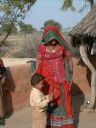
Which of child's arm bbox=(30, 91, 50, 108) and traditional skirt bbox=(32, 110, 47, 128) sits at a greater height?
child's arm bbox=(30, 91, 50, 108)

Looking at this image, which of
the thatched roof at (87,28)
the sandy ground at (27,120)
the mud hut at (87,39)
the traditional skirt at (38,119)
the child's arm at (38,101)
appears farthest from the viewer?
the mud hut at (87,39)

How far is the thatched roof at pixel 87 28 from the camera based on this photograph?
9005mm

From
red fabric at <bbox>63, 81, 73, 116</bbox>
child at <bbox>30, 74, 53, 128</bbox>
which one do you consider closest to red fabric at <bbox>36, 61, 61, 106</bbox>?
red fabric at <bbox>63, 81, 73, 116</bbox>

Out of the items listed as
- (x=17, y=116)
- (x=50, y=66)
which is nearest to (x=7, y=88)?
(x=17, y=116)

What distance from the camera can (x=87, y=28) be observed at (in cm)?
923

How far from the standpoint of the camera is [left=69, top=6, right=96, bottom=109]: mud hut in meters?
9.22

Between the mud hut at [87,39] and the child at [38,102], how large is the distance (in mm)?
2528

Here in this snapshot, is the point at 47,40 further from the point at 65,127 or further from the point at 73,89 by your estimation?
the point at 73,89

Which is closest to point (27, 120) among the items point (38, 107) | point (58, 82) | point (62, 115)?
point (62, 115)

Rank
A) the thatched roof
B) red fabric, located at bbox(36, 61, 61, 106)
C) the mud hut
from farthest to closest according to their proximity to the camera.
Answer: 1. the mud hut
2. the thatched roof
3. red fabric, located at bbox(36, 61, 61, 106)

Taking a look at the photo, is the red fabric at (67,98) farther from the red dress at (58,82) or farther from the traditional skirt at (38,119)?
the traditional skirt at (38,119)

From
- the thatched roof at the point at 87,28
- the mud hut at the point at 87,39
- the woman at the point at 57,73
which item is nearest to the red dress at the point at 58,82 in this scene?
the woman at the point at 57,73

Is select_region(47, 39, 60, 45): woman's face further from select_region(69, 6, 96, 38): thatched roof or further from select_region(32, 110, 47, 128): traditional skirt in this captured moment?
select_region(32, 110, 47, 128): traditional skirt

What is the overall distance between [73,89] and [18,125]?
3.05 m
